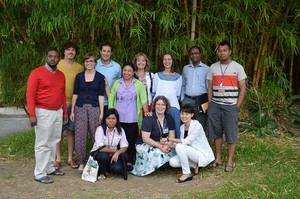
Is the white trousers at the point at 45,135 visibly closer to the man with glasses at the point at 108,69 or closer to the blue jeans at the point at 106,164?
the blue jeans at the point at 106,164

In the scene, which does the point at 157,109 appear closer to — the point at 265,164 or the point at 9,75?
the point at 265,164

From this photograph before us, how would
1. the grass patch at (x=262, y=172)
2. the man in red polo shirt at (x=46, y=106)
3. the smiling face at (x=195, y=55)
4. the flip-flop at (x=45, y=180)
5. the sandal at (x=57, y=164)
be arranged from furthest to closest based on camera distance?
the sandal at (x=57, y=164), the smiling face at (x=195, y=55), the flip-flop at (x=45, y=180), the man in red polo shirt at (x=46, y=106), the grass patch at (x=262, y=172)

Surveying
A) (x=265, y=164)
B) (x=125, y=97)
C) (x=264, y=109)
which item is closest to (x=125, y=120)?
(x=125, y=97)

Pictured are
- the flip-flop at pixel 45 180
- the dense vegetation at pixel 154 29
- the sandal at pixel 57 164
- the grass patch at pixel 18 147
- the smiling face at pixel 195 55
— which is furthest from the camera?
the grass patch at pixel 18 147

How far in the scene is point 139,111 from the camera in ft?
14.4

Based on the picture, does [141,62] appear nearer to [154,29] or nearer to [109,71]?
[109,71]

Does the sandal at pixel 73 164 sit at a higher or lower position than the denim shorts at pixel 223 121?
lower

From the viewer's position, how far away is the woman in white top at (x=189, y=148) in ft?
13.4

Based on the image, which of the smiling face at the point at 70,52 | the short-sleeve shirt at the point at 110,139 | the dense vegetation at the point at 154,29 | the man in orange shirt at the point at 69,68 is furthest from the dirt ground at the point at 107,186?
the dense vegetation at the point at 154,29

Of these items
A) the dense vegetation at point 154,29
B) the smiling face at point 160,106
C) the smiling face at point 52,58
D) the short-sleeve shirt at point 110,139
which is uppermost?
the dense vegetation at point 154,29

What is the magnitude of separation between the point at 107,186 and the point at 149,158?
512 mm

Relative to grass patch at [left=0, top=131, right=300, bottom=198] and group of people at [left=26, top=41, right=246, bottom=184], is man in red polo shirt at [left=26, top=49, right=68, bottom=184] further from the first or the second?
grass patch at [left=0, top=131, right=300, bottom=198]

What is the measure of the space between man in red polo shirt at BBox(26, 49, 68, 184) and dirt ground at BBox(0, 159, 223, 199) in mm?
183

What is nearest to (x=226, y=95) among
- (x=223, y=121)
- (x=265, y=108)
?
(x=223, y=121)
